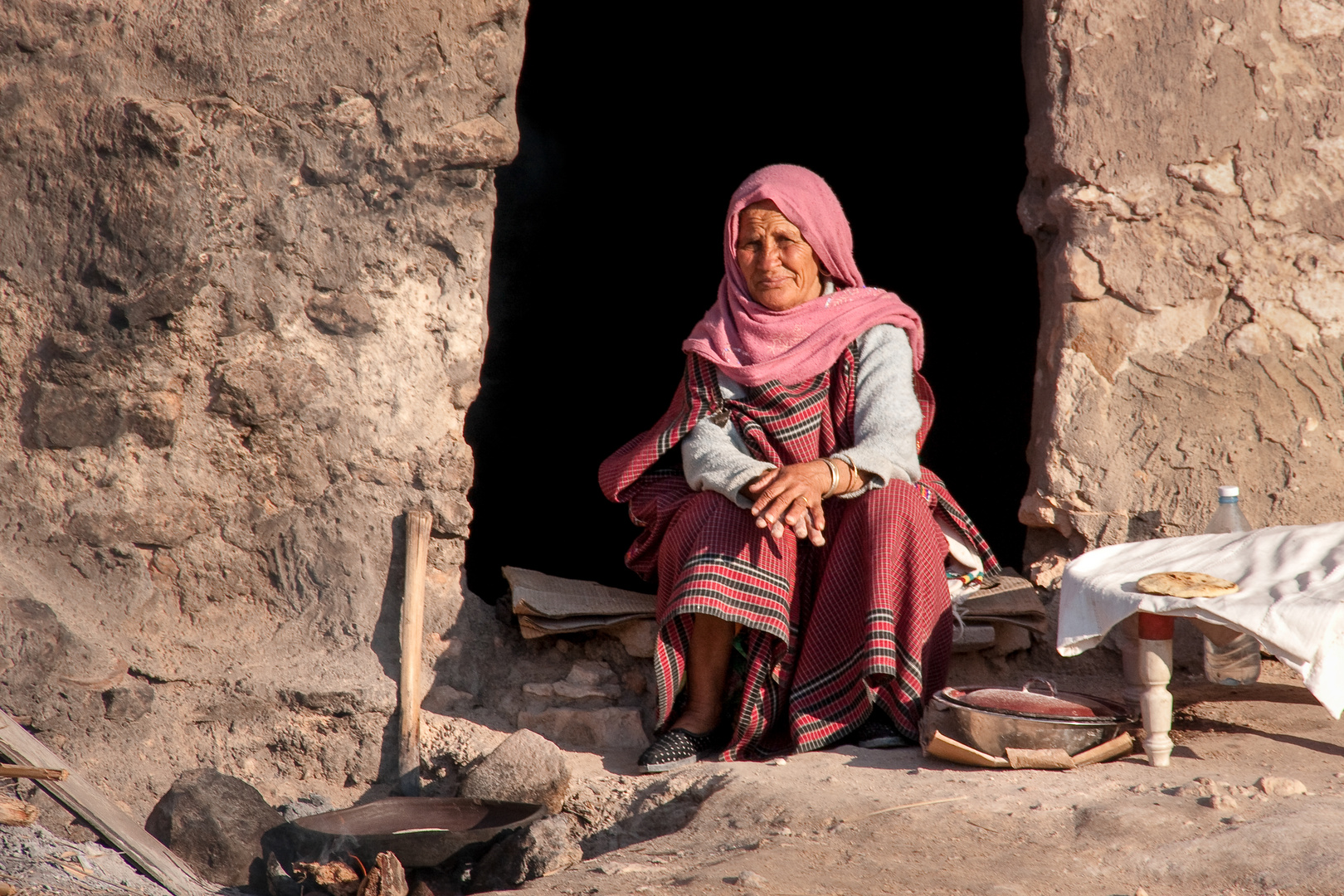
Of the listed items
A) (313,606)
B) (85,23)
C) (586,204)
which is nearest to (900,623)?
(313,606)

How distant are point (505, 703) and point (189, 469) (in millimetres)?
949

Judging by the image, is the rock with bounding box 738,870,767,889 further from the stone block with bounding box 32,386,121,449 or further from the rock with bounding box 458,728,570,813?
the stone block with bounding box 32,386,121,449

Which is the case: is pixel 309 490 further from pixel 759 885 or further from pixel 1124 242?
pixel 1124 242

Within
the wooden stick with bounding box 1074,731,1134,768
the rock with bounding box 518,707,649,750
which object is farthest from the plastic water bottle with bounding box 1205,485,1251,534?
the rock with bounding box 518,707,649,750

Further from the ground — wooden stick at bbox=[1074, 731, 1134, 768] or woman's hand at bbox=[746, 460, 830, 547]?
woman's hand at bbox=[746, 460, 830, 547]

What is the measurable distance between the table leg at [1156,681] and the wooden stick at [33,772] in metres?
2.08

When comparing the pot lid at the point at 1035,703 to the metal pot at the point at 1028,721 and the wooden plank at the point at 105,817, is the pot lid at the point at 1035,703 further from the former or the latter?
the wooden plank at the point at 105,817

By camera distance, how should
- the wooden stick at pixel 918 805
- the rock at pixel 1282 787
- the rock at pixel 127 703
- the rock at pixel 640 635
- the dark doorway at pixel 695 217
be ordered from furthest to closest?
the dark doorway at pixel 695 217
the rock at pixel 640 635
the rock at pixel 127 703
the wooden stick at pixel 918 805
the rock at pixel 1282 787

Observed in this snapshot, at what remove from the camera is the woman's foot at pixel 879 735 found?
9.02 feet

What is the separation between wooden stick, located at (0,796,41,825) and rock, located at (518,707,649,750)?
1.11m

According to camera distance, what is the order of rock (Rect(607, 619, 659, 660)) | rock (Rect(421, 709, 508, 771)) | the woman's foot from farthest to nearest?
1. rock (Rect(607, 619, 659, 660))
2. rock (Rect(421, 709, 508, 771))
3. the woman's foot

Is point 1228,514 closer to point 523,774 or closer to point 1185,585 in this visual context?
point 1185,585

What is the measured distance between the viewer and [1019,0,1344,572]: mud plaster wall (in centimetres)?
A: 310

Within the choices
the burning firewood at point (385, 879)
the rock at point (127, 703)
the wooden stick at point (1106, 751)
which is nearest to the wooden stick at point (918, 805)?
the wooden stick at point (1106, 751)
